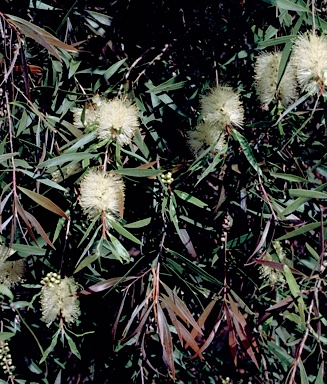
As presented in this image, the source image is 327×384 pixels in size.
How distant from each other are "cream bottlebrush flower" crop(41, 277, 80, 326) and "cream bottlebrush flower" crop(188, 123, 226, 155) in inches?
18.9

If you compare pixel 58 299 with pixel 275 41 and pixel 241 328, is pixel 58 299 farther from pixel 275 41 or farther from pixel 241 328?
pixel 275 41

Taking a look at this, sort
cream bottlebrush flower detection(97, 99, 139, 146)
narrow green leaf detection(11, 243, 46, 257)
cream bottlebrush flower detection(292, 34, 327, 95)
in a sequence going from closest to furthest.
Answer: cream bottlebrush flower detection(292, 34, 327, 95) → cream bottlebrush flower detection(97, 99, 139, 146) → narrow green leaf detection(11, 243, 46, 257)

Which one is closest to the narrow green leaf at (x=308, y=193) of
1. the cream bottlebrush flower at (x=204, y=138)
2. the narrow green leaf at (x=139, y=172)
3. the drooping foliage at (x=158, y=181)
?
the drooping foliage at (x=158, y=181)

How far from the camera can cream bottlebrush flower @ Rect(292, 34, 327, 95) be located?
1.16 metres

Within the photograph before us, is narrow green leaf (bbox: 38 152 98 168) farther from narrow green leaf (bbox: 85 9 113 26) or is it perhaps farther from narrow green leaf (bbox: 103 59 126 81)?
narrow green leaf (bbox: 85 9 113 26)

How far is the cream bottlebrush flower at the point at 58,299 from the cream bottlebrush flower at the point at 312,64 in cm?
76

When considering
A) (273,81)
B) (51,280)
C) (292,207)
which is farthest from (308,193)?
(51,280)

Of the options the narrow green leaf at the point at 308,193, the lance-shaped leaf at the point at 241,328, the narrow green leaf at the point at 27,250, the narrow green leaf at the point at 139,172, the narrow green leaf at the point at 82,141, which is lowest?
the lance-shaped leaf at the point at 241,328

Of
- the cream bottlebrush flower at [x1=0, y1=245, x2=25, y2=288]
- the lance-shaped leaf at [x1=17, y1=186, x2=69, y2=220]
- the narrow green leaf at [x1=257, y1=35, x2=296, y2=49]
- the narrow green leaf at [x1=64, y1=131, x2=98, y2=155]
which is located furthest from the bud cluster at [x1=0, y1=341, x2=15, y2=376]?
the narrow green leaf at [x1=257, y1=35, x2=296, y2=49]

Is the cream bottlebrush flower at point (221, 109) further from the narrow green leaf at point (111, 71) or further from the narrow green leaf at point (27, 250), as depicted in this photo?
the narrow green leaf at point (27, 250)

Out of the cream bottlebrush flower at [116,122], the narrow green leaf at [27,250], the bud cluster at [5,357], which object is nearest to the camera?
the cream bottlebrush flower at [116,122]

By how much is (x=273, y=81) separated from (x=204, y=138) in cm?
22

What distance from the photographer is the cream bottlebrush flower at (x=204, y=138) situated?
1310mm

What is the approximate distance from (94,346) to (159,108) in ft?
2.56
